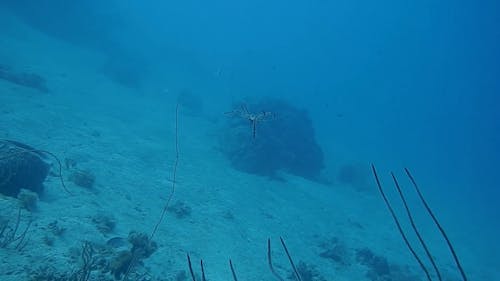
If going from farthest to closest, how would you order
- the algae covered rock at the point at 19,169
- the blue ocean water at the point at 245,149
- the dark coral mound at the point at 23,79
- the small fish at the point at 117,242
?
the dark coral mound at the point at 23,79
the blue ocean water at the point at 245,149
the small fish at the point at 117,242
the algae covered rock at the point at 19,169

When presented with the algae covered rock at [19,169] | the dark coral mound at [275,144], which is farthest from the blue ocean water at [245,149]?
the algae covered rock at [19,169]

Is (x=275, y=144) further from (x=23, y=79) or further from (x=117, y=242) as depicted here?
(x=23, y=79)

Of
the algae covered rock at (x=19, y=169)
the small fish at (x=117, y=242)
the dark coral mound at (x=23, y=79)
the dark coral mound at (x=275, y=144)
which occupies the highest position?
the dark coral mound at (x=275, y=144)

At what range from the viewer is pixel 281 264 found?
9547mm

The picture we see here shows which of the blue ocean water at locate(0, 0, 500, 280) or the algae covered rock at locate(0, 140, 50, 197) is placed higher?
the blue ocean water at locate(0, 0, 500, 280)

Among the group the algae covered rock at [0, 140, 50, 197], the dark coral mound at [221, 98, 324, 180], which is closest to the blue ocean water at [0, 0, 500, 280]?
the dark coral mound at [221, 98, 324, 180]

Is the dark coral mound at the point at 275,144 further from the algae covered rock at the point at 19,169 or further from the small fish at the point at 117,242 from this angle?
the algae covered rock at the point at 19,169

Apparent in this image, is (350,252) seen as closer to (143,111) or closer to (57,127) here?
(57,127)

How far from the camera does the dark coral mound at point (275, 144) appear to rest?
17656 mm

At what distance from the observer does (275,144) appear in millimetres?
18547

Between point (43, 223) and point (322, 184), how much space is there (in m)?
17.5

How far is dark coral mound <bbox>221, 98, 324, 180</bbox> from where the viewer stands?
17656 millimetres

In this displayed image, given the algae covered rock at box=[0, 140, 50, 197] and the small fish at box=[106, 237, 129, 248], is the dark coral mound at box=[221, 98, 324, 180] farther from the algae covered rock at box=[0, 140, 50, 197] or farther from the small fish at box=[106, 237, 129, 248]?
the algae covered rock at box=[0, 140, 50, 197]

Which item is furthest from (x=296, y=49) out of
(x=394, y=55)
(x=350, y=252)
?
(x=350, y=252)
